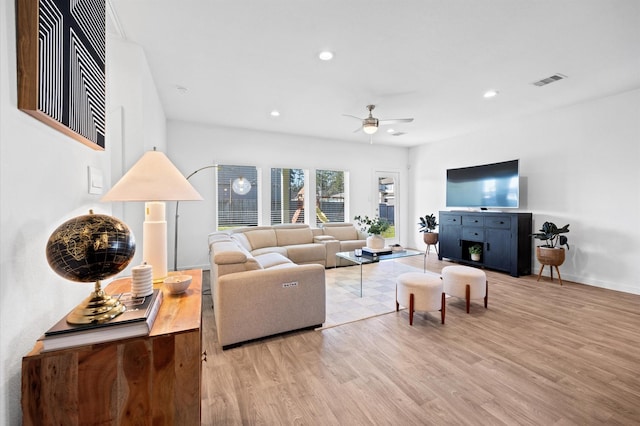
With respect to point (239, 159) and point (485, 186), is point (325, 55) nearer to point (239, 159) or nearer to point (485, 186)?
point (239, 159)

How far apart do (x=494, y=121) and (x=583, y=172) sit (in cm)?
162

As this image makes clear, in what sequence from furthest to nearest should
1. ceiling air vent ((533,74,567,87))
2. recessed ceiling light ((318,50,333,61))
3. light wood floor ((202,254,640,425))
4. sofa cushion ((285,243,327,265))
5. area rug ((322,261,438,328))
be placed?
sofa cushion ((285,243,327,265)) → ceiling air vent ((533,74,567,87)) → area rug ((322,261,438,328)) → recessed ceiling light ((318,50,333,61)) → light wood floor ((202,254,640,425))

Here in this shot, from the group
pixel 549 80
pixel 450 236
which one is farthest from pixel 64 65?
pixel 450 236

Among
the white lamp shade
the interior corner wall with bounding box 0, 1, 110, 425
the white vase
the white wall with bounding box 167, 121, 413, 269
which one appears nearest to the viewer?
the interior corner wall with bounding box 0, 1, 110, 425

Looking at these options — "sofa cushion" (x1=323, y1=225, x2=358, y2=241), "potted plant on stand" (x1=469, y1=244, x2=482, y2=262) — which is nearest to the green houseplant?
"potted plant on stand" (x1=469, y1=244, x2=482, y2=262)

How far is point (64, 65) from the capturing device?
3.60 feet

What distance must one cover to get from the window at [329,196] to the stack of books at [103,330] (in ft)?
17.6

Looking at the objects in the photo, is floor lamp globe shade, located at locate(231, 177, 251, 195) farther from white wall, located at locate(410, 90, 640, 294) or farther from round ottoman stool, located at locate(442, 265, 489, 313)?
white wall, located at locate(410, 90, 640, 294)

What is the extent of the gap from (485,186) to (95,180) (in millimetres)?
5788

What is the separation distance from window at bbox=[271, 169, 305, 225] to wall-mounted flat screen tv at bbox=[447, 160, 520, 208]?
3.31 meters

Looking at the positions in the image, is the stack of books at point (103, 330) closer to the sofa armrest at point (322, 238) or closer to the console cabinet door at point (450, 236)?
the sofa armrest at point (322, 238)

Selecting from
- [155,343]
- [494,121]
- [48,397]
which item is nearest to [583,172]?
[494,121]

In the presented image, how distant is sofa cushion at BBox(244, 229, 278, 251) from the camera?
5.08 metres

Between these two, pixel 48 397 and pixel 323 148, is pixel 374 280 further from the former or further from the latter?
pixel 48 397
